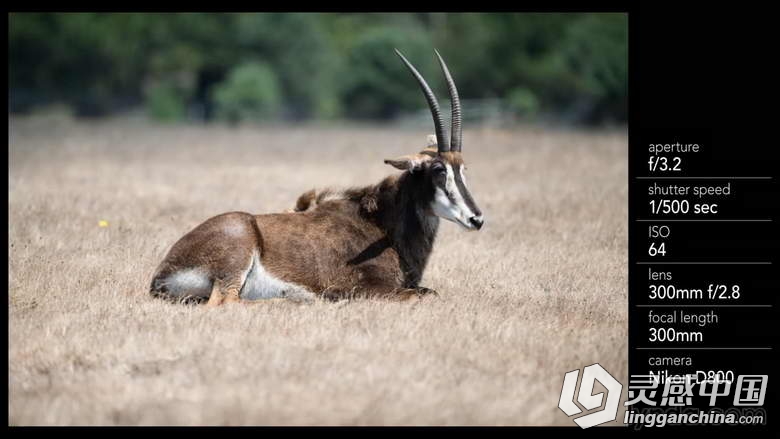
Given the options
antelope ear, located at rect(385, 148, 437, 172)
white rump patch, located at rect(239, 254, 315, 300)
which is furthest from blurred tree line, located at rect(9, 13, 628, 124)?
white rump patch, located at rect(239, 254, 315, 300)

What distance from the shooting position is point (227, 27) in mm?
77812

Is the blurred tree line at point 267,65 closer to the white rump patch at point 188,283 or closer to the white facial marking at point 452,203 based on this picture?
the white facial marking at point 452,203

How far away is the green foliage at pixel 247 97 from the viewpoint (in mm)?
70875

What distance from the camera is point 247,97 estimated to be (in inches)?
2805

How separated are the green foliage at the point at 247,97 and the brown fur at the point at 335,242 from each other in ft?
198

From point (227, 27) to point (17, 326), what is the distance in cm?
7164

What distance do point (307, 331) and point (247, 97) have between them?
6428 cm

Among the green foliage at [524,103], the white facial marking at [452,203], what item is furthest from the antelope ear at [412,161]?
the green foliage at [524,103]

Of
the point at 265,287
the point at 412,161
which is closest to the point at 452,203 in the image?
the point at 412,161

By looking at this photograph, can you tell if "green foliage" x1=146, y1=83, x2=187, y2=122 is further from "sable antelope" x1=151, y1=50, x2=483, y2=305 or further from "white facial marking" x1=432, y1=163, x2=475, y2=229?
"white facial marking" x1=432, y1=163, x2=475, y2=229

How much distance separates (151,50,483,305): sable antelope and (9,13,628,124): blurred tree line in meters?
53.4

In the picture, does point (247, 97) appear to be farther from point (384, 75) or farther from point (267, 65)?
point (384, 75)

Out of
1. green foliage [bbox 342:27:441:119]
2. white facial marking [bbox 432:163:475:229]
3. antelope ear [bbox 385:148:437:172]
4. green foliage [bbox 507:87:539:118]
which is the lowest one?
green foliage [bbox 507:87:539:118]

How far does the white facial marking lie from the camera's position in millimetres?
9992
